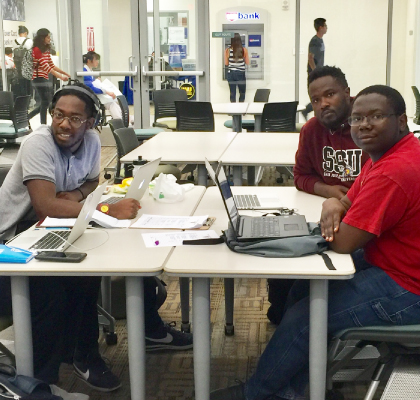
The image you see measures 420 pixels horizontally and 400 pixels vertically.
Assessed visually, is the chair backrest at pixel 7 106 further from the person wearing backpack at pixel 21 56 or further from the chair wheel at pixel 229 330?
the chair wheel at pixel 229 330

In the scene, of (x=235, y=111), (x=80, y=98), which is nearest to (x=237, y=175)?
(x=80, y=98)

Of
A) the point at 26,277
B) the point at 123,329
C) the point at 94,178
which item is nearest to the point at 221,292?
the point at 123,329

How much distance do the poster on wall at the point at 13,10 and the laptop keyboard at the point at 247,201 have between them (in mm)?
8258

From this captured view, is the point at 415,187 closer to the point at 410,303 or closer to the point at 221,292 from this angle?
the point at 410,303

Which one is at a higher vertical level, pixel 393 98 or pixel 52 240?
pixel 393 98

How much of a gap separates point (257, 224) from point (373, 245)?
48cm

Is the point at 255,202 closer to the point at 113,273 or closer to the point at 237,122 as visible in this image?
the point at 113,273

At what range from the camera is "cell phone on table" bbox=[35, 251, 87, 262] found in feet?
7.22

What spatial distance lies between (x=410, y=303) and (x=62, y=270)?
3.85ft

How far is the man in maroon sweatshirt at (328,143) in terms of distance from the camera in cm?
319

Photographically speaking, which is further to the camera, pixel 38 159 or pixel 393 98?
pixel 38 159

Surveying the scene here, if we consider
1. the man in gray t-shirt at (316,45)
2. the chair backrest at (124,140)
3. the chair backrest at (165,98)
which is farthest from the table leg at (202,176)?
the man in gray t-shirt at (316,45)

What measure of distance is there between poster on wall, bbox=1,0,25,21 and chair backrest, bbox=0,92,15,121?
73.5 inches

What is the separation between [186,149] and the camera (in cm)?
494
